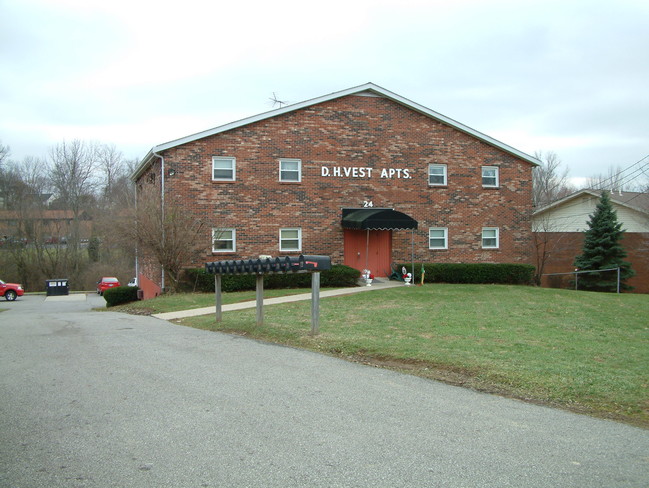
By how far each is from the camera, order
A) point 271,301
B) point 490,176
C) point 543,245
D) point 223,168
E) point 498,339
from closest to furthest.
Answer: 1. point 498,339
2. point 271,301
3. point 223,168
4. point 490,176
5. point 543,245

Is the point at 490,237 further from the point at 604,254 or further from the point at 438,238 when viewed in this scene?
the point at 604,254

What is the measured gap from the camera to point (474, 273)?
24391 mm

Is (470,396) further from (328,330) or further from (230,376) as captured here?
(328,330)

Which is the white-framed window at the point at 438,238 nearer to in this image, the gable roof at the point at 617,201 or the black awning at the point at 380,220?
the black awning at the point at 380,220

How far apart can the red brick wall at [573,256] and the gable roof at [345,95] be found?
507 centimetres

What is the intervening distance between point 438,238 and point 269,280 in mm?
7754

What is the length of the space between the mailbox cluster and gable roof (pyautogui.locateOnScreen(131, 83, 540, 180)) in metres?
10.5

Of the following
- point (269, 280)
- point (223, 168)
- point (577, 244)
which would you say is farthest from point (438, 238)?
point (223, 168)

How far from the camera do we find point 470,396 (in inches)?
275

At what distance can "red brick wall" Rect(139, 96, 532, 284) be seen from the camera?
23.3 m

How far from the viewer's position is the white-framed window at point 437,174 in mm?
25656

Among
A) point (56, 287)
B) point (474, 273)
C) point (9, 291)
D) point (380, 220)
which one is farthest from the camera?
point (56, 287)

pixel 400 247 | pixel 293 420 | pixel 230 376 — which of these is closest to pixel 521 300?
pixel 400 247

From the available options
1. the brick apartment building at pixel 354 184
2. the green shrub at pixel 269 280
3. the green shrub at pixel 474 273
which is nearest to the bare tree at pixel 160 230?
the green shrub at pixel 269 280
